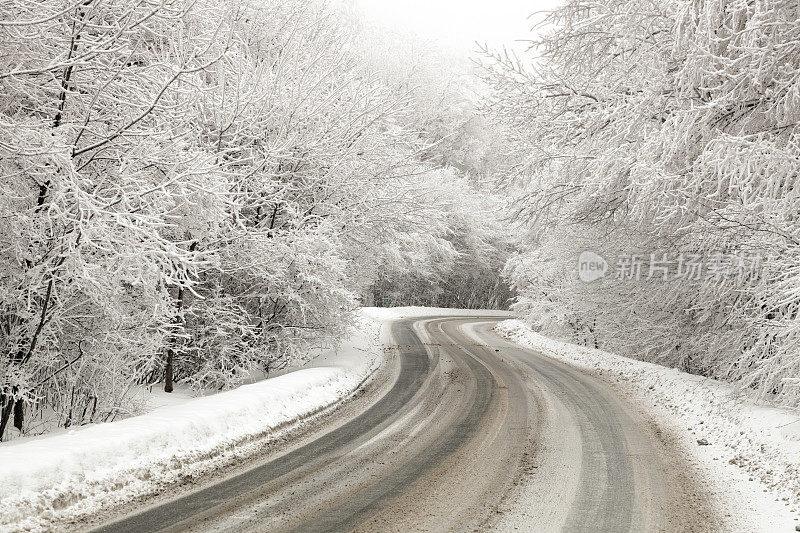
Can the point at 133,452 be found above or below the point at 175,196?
below

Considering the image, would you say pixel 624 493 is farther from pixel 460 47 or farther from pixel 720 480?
pixel 460 47

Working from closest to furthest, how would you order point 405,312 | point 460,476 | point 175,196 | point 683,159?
point 460,476 → point 175,196 → point 683,159 → point 405,312

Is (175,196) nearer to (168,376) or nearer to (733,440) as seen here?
(168,376)

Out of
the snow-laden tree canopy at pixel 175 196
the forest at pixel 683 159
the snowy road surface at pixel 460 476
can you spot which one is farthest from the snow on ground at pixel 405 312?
the snowy road surface at pixel 460 476

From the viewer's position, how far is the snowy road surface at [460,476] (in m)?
4.73

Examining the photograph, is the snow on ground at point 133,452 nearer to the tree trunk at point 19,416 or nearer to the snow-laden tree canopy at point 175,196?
the tree trunk at point 19,416

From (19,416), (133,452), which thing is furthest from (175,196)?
(19,416)

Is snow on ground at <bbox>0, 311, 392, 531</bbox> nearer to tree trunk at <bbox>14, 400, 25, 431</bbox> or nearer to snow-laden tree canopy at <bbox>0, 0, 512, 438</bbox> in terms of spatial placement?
tree trunk at <bbox>14, 400, 25, 431</bbox>

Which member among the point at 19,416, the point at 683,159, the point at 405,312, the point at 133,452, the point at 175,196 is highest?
the point at 683,159

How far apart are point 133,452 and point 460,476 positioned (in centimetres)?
319

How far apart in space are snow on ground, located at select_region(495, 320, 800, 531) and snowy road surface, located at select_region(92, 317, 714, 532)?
36 cm

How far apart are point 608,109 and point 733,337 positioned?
4861mm

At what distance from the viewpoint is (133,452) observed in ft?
18.1

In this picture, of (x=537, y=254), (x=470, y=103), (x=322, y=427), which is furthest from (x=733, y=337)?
(x=470, y=103)
